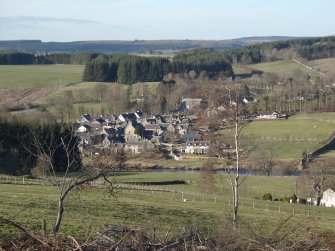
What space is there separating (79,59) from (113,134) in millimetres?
96834

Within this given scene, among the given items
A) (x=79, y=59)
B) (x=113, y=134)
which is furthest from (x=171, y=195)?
(x=79, y=59)

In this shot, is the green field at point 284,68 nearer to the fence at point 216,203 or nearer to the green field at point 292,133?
the green field at point 292,133

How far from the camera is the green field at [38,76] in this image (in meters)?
124

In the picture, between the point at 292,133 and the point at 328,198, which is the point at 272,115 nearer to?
the point at 292,133

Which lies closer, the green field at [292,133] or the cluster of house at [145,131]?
the green field at [292,133]

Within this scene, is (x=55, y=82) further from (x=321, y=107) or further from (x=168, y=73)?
(x=321, y=107)

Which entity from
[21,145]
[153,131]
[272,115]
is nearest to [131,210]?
[21,145]

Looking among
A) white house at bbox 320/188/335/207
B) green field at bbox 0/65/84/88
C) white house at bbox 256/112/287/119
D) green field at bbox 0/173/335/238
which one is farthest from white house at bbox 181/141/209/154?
green field at bbox 0/65/84/88

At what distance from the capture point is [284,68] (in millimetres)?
150375

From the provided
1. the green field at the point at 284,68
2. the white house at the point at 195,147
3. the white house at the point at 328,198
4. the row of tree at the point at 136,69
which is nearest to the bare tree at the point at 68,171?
the white house at the point at 328,198

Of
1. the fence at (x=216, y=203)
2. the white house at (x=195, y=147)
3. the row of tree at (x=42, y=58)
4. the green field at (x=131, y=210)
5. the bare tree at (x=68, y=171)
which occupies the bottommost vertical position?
the white house at (x=195, y=147)

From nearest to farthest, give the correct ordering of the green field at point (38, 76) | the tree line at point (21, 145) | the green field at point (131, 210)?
the green field at point (131, 210) → the tree line at point (21, 145) → the green field at point (38, 76)

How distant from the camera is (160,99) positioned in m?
103

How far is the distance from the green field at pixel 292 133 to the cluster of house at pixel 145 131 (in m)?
8.22
